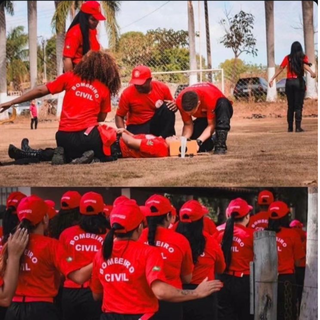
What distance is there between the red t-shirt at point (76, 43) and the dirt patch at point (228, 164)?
1.20 ft

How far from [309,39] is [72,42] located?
3.96 ft

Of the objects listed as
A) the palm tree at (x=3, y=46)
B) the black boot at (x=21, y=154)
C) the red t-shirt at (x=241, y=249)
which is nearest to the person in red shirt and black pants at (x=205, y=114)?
the black boot at (x=21, y=154)

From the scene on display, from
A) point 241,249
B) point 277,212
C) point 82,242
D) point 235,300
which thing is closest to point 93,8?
point 82,242

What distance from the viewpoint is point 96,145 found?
4254mm

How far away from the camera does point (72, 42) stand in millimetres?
4062

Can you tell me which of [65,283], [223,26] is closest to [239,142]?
[223,26]

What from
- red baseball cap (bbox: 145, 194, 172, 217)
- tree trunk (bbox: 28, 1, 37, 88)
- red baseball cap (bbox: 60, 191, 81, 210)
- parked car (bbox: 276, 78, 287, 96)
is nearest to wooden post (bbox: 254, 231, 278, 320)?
red baseball cap (bbox: 145, 194, 172, 217)

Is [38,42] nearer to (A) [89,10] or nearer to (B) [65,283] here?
(A) [89,10]

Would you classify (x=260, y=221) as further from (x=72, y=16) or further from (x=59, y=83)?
(x=72, y=16)

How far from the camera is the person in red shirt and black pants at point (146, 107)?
4184mm

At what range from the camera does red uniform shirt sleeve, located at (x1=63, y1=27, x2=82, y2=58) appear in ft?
13.3

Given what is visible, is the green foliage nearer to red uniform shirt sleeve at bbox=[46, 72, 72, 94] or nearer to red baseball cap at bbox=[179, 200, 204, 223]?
red uniform shirt sleeve at bbox=[46, 72, 72, 94]

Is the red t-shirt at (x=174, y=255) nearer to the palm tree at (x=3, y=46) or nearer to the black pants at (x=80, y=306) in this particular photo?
the black pants at (x=80, y=306)

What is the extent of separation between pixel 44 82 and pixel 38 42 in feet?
0.76
